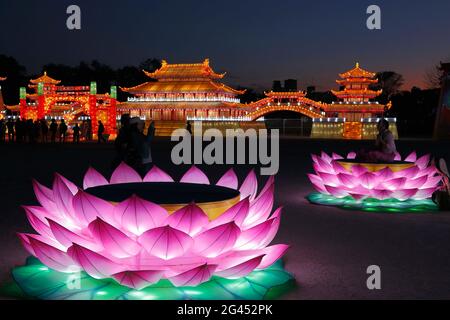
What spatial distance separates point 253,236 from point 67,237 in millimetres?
1307

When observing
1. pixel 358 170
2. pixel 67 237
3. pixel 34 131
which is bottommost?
pixel 67 237

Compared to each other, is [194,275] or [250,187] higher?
[250,187]

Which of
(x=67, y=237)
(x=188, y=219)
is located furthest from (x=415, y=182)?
(x=67, y=237)

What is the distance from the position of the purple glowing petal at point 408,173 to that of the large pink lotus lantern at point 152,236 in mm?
4479

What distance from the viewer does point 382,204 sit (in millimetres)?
7891

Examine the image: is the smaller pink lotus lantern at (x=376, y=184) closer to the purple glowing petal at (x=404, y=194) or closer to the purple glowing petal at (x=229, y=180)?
the purple glowing petal at (x=404, y=194)

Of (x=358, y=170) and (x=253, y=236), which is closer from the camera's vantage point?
(x=253, y=236)

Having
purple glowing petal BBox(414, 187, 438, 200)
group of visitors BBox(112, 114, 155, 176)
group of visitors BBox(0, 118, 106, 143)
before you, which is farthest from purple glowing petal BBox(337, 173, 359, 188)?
group of visitors BBox(0, 118, 106, 143)

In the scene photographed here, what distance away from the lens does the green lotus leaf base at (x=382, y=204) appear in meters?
7.51

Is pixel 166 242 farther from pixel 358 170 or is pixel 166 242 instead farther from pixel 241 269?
pixel 358 170

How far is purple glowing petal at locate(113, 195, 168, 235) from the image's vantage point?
3365 mm

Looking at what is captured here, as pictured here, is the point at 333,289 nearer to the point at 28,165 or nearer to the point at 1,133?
the point at 28,165

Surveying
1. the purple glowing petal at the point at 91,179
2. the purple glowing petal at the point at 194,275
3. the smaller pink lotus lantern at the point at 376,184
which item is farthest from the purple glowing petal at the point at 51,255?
the smaller pink lotus lantern at the point at 376,184

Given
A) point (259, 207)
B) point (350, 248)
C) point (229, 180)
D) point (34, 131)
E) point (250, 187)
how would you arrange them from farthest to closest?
point (34, 131), point (350, 248), point (229, 180), point (250, 187), point (259, 207)
